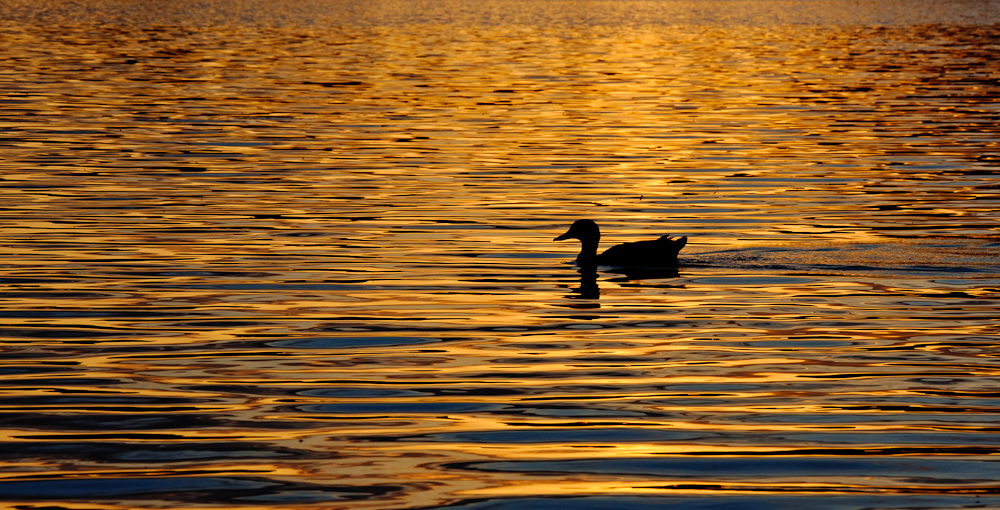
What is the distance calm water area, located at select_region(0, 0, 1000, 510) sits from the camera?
8484 mm

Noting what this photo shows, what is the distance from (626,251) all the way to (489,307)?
321 centimetres

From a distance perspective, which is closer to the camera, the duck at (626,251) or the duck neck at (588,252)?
the duck at (626,251)

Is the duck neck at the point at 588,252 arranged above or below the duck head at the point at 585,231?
below

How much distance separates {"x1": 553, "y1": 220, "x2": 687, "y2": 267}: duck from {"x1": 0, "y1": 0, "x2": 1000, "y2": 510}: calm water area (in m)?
0.20

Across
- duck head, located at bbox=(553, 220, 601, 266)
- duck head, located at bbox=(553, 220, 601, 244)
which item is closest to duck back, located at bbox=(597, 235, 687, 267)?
duck head, located at bbox=(553, 220, 601, 266)

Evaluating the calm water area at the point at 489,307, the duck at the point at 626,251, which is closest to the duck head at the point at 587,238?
the duck at the point at 626,251

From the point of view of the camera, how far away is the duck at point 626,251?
16.2m

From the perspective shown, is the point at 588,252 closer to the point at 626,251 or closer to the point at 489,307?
the point at 626,251

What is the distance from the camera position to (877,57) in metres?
58.5

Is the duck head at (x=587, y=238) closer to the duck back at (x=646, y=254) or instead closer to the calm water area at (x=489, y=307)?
the duck back at (x=646, y=254)

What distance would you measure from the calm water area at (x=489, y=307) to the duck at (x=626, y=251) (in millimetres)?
201

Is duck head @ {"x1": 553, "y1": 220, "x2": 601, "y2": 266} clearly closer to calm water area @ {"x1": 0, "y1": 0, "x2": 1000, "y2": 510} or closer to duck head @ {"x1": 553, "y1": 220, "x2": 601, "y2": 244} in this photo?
duck head @ {"x1": 553, "y1": 220, "x2": 601, "y2": 244}

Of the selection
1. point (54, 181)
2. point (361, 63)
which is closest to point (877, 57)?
point (361, 63)

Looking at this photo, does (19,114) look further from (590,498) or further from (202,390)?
(590,498)
